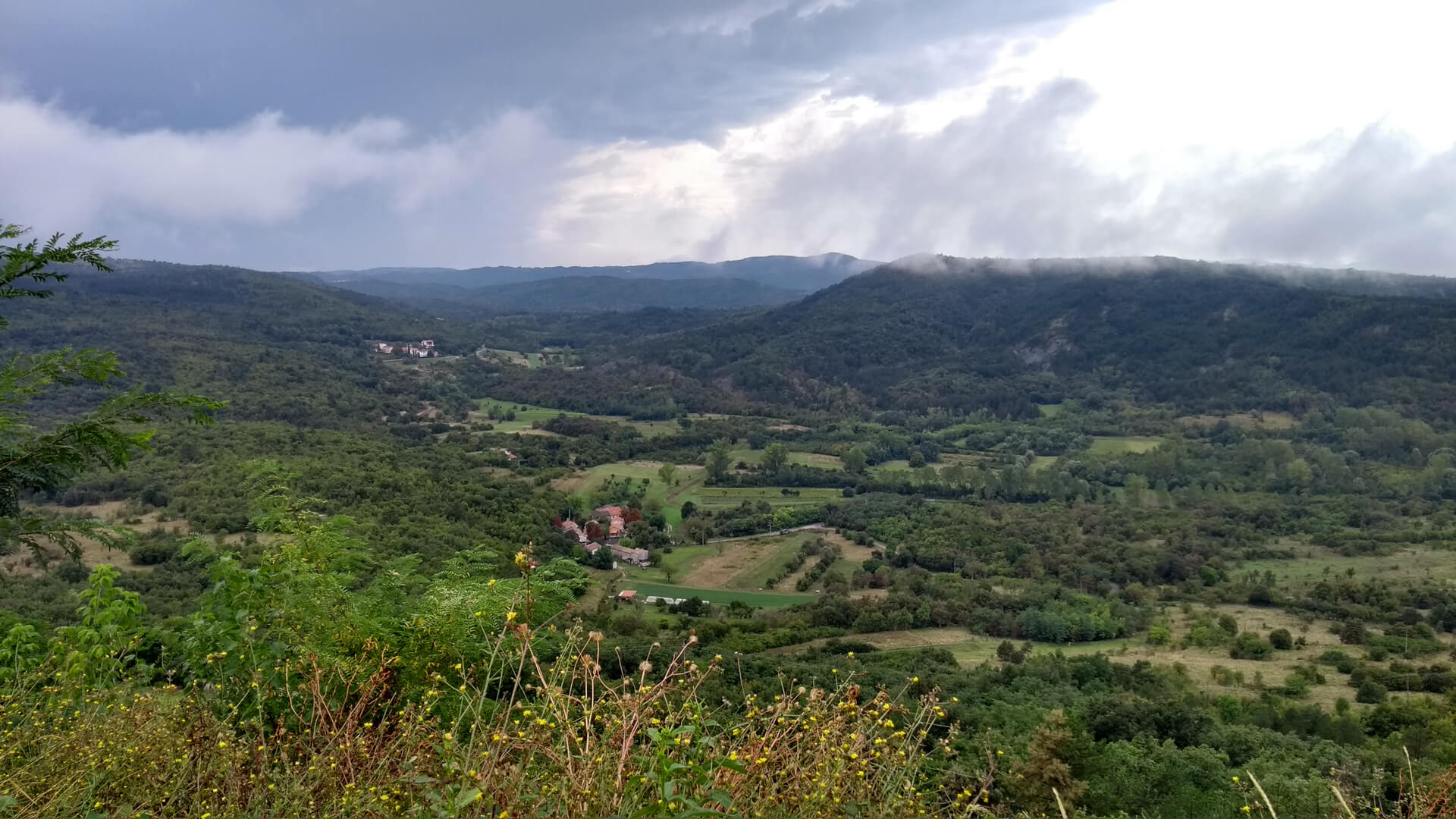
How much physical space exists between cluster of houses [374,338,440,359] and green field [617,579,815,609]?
83.2 meters

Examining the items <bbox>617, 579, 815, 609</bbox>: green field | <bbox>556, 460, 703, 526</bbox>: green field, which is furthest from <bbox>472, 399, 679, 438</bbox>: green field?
<bbox>617, 579, 815, 609</bbox>: green field

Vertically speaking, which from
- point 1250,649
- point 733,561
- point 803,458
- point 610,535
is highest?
point 1250,649

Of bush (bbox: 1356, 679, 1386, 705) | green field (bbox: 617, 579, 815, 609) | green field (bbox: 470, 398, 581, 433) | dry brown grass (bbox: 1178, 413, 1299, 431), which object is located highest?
dry brown grass (bbox: 1178, 413, 1299, 431)

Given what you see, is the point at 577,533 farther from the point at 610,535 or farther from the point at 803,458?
the point at 803,458

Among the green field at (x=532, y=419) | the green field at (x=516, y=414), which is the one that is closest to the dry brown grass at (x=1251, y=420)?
the green field at (x=532, y=419)

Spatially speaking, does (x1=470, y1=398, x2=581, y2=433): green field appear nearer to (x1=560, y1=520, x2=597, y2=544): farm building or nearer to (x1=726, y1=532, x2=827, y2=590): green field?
(x1=560, y1=520, x2=597, y2=544): farm building

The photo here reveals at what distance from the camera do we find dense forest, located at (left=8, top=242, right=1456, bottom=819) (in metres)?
3.09

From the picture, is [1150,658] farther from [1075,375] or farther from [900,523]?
[1075,375]

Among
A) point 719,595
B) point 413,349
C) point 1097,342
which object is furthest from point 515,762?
point 1097,342

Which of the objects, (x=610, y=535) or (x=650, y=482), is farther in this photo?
(x=650, y=482)

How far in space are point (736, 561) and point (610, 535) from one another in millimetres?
7664

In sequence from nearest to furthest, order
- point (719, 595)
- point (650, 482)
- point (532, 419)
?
point (719, 595), point (650, 482), point (532, 419)

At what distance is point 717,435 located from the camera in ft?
250

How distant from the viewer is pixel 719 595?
33812 mm
